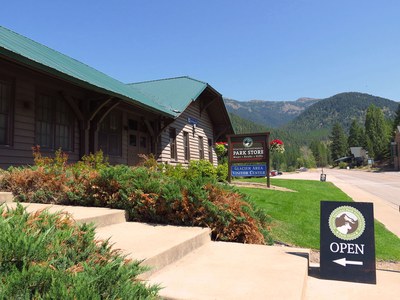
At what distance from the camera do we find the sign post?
43.1 feet

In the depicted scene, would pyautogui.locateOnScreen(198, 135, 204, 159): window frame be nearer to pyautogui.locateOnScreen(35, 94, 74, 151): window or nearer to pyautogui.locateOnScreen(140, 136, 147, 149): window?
pyautogui.locateOnScreen(140, 136, 147, 149): window

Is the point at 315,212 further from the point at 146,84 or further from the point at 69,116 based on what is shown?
the point at 146,84

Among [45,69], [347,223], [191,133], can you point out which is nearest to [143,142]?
[191,133]

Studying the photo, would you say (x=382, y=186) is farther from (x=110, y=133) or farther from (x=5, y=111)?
(x=5, y=111)

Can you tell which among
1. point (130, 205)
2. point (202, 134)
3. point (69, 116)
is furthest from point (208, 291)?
point (202, 134)

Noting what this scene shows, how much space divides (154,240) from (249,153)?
32.0ft

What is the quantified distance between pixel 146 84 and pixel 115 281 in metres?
21.1

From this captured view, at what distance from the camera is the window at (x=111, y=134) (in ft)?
43.3

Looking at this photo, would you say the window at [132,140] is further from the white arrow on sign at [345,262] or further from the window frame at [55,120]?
the white arrow on sign at [345,262]

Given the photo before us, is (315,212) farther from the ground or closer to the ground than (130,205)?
closer to the ground

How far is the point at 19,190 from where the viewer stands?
21.6ft

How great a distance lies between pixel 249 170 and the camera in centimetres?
1317

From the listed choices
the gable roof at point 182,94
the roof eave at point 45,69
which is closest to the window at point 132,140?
the gable roof at point 182,94

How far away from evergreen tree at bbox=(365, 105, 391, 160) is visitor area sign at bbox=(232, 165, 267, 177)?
95686mm
